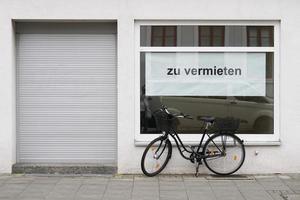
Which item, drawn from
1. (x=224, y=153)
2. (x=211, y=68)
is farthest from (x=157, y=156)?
(x=211, y=68)

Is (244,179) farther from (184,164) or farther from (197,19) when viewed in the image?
(197,19)

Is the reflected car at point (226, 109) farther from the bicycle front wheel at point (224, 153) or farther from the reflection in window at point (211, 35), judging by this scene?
the reflection in window at point (211, 35)

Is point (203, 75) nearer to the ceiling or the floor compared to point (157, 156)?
nearer to the ceiling

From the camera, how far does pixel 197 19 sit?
10633 mm

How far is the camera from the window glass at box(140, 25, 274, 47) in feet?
35.4

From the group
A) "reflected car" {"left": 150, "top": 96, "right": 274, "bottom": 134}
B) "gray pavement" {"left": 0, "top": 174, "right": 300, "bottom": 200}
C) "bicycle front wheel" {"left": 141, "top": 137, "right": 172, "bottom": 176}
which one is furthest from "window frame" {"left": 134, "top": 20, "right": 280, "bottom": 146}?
"gray pavement" {"left": 0, "top": 174, "right": 300, "bottom": 200}

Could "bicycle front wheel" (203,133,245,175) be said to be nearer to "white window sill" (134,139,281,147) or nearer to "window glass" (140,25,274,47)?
"white window sill" (134,139,281,147)

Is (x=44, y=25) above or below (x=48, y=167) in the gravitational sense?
above

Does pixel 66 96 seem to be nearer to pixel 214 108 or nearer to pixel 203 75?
pixel 203 75

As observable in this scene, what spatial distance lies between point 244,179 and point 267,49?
8.02 ft

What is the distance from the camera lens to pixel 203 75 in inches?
431

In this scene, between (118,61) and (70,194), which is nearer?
(70,194)

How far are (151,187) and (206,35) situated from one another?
10.0 ft

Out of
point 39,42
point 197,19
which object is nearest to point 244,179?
point 197,19
